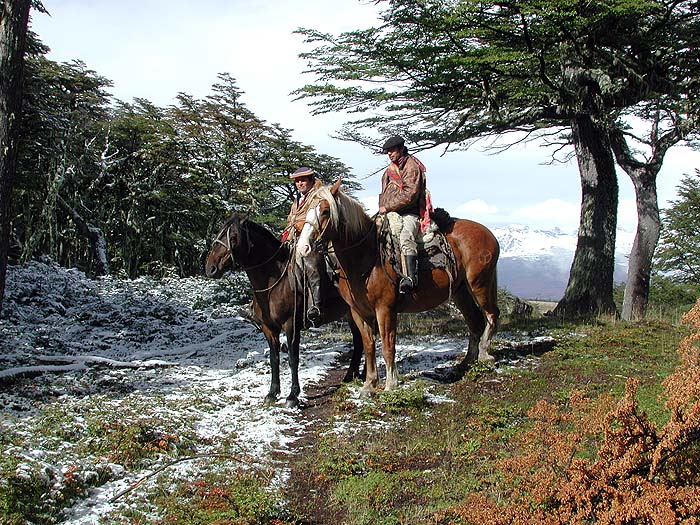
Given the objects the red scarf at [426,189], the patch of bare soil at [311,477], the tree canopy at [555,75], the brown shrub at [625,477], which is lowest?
the patch of bare soil at [311,477]

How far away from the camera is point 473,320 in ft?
27.6

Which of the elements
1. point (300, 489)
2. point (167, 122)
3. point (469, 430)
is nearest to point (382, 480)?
point (300, 489)

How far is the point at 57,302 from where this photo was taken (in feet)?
42.0

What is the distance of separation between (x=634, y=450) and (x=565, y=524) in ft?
1.84

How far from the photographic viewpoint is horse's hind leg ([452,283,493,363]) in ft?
27.2

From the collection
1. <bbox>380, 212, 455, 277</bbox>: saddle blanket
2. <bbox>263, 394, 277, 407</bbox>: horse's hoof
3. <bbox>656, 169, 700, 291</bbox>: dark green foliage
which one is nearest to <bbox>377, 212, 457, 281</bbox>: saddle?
<bbox>380, 212, 455, 277</bbox>: saddle blanket

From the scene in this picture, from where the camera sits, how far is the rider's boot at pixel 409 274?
23.0 ft

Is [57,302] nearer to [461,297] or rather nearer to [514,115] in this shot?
[461,297]

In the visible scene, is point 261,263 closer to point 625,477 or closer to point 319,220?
point 319,220

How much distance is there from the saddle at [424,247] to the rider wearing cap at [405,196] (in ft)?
0.25

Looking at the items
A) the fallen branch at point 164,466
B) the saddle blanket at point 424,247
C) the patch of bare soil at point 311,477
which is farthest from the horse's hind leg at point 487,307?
the fallen branch at point 164,466

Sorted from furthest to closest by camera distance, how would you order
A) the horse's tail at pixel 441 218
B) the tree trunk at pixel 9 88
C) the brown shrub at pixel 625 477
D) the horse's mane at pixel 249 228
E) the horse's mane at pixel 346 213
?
the horse's tail at pixel 441 218
the horse's mane at pixel 249 228
the tree trunk at pixel 9 88
the horse's mane at pixel 346 213
the brown shrub at pixel 625 477

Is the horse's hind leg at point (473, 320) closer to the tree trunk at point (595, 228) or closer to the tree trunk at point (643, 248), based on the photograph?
the tree trunk at point (595, 228)

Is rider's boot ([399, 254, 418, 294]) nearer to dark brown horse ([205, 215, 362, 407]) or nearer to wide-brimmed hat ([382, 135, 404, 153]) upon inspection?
dark brown horse ([205, 215, 362, 407])
